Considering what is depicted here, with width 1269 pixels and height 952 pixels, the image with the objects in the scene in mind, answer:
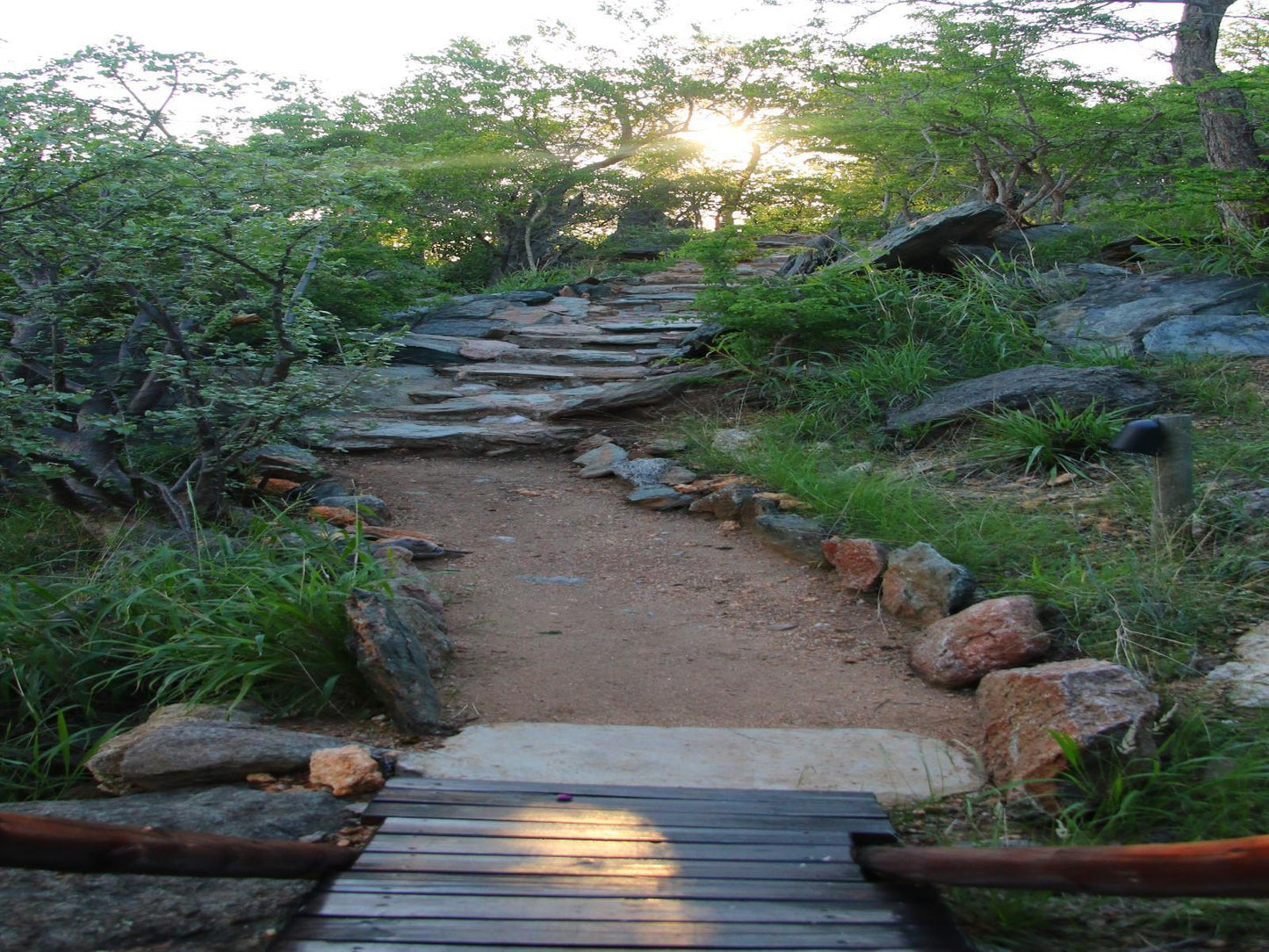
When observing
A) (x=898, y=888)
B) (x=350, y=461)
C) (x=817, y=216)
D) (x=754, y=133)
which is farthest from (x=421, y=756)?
(x=754, y=133)

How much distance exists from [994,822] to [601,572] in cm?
247

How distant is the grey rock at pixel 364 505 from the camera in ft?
16.7

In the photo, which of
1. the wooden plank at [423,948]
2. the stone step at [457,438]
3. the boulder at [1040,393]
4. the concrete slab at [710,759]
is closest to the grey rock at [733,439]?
the boulder at [1040,393]

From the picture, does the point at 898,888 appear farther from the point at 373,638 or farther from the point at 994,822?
the point at 373,638

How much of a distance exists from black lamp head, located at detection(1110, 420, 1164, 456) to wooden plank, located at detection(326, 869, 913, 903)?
6.72ft

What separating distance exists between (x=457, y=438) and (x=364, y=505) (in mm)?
1689

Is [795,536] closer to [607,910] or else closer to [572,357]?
[607,910]

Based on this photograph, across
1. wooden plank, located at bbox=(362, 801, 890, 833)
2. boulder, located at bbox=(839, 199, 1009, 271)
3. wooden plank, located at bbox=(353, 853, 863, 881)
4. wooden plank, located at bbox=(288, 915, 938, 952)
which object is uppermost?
boulder, located at bbox=(839, 199, 1009, 271)

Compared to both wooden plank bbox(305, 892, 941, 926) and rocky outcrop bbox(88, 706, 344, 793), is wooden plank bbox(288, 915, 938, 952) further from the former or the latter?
rocky outcrop bbox(88, 706, 344, 793)

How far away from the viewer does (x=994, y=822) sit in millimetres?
2375

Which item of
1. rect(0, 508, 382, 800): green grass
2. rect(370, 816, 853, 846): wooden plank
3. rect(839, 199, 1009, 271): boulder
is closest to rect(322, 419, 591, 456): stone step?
rect(839, 199, 1009, 271): boulder

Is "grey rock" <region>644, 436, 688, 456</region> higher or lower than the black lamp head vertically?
lower

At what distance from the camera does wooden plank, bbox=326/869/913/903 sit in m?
1.96

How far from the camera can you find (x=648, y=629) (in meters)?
3.86
